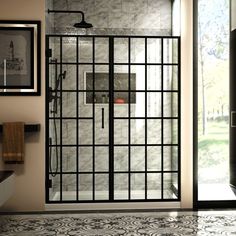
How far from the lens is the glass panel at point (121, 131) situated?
4.46 metres

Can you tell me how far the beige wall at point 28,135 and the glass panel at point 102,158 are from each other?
648 millimetres

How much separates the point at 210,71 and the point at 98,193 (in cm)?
204

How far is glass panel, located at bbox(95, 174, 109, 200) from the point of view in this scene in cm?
443

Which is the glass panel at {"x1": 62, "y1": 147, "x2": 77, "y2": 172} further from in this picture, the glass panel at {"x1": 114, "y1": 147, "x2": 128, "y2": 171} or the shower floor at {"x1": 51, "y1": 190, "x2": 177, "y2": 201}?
the glass panel at {"x1": 114, "y1": 147, "x2": 128, "y2": 171}

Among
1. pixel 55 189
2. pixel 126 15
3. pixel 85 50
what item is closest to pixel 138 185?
pixel 55 189

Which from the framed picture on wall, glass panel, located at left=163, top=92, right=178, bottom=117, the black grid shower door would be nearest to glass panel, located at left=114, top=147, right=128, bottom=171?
the black grid shower door

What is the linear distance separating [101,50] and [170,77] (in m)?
0.91

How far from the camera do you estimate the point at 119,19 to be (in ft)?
17.1

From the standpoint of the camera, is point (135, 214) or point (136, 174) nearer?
point (135, 214)

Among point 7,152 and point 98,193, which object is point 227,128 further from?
point 7,152

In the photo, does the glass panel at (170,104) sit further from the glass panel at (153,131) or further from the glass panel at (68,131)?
the glass panel at (68,131)

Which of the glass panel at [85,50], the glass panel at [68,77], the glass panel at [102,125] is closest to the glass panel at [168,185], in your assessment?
the glass panel at [102,125]

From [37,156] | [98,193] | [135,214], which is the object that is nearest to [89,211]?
[98,193]

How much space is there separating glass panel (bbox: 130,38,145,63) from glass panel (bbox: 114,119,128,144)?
2.51 ft
